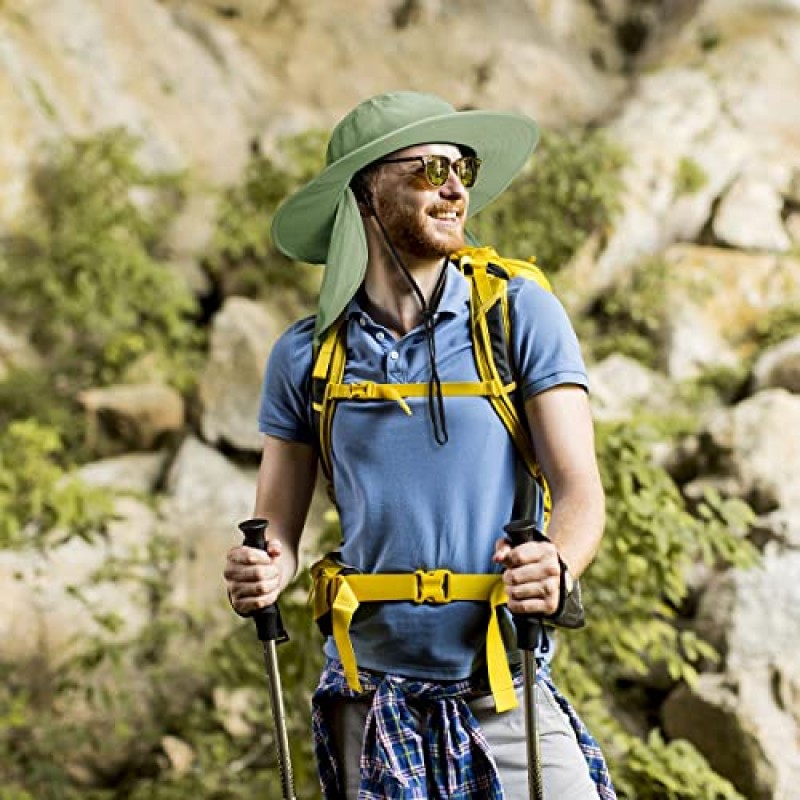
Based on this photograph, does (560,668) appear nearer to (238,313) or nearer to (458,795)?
(458,795)

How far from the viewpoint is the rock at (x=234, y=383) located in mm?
7328

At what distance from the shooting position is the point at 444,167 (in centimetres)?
235

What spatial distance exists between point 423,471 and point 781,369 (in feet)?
17.3

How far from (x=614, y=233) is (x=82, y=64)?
14.2 feet

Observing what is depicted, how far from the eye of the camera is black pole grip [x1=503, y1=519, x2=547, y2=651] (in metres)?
2.00

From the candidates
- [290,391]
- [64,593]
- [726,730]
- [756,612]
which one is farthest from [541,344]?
[64,593]

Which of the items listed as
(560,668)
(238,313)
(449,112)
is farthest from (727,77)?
(449,112)

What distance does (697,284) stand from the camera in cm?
887

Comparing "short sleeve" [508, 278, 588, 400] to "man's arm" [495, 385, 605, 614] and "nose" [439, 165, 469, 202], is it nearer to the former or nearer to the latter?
"man's arm" [495, 385, 605, 614]

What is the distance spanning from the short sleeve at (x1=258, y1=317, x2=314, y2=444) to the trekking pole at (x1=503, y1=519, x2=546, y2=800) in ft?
1.92

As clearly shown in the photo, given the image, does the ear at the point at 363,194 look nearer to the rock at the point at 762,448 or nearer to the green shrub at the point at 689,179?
the rock at the point at 762,448

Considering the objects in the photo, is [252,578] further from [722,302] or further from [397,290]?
[722,302]

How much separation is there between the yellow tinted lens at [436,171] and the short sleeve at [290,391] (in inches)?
15.5

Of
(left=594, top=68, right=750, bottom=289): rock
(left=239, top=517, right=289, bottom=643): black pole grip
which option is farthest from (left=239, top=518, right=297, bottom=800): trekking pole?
(left=594, top=68, right=750, bottom=289): rock
